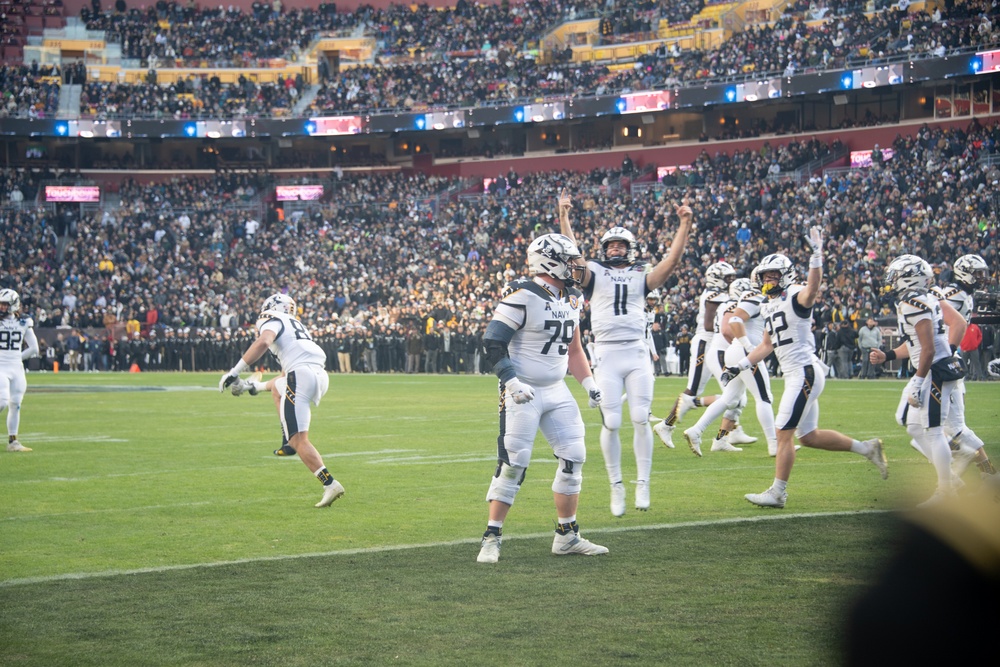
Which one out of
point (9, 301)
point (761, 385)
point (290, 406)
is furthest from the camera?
point (9, 301)

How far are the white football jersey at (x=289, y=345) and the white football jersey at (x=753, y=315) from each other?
5060mm

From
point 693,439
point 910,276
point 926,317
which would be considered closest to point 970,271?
point 910,276

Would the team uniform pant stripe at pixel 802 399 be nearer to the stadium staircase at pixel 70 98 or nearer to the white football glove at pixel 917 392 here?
the white football glove at pixel 917 392

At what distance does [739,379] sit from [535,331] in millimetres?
6216

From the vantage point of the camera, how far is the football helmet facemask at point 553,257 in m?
7.86

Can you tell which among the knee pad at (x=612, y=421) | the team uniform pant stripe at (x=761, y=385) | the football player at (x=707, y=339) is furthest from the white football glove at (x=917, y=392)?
the football player at (x=707, y=339)

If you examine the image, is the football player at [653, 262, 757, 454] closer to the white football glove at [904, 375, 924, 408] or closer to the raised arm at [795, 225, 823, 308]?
the raised arm at [795, 225, 823, 308]

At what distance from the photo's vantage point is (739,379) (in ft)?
44.0

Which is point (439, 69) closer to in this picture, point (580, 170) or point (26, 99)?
point (580, 170)

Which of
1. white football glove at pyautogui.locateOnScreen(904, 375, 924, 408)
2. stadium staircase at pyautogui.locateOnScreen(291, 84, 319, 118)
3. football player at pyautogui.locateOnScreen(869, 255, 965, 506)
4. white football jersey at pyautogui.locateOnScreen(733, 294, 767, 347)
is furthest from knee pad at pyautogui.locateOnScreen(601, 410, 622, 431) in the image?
stadium staircase at pyautogui.locateOnScreen(291, 84, 319, 118)

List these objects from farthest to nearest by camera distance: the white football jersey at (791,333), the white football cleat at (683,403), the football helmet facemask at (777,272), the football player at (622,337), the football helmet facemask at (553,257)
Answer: the white football cleat at (683,403) → the football helmet facemask at (777,272) → the white football jersey at (791,333) → the football player at (622,337) → the football helmet facemask at (553,257)

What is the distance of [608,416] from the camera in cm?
918

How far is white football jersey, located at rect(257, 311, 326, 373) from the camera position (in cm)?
1079

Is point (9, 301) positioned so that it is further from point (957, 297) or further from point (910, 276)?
point (957, 297)
